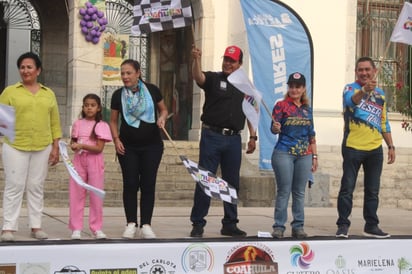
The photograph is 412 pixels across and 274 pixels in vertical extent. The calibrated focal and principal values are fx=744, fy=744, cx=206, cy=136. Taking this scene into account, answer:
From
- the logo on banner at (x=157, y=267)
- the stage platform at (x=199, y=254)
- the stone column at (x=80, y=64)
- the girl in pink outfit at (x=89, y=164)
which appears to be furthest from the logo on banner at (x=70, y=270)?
the stone column at (x=80, y=64)

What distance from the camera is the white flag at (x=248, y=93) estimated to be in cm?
721

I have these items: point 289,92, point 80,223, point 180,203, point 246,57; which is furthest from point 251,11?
point 80,223

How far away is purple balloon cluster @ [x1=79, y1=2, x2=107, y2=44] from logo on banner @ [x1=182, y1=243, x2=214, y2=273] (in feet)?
28.0

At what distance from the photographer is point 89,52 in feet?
47.2

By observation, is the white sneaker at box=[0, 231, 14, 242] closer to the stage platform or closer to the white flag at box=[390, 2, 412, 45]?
the stage platform

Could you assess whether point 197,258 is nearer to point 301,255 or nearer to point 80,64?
point 301,255

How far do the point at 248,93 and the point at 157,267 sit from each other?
202cm

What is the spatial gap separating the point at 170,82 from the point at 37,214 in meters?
10.6

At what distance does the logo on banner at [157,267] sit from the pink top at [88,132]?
4.54 feet

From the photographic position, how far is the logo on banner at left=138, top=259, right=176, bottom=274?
627cm

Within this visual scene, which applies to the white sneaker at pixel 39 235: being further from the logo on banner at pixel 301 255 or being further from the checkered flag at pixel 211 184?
the logo on banner at pixel 301 255

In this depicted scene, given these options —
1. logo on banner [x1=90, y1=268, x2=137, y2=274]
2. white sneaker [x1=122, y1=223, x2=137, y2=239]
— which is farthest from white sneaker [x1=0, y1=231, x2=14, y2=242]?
white sneaker [x1=122, y1=223, x2=137, y2=239]

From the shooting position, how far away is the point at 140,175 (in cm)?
724

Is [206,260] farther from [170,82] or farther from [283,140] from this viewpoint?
[170,82]
